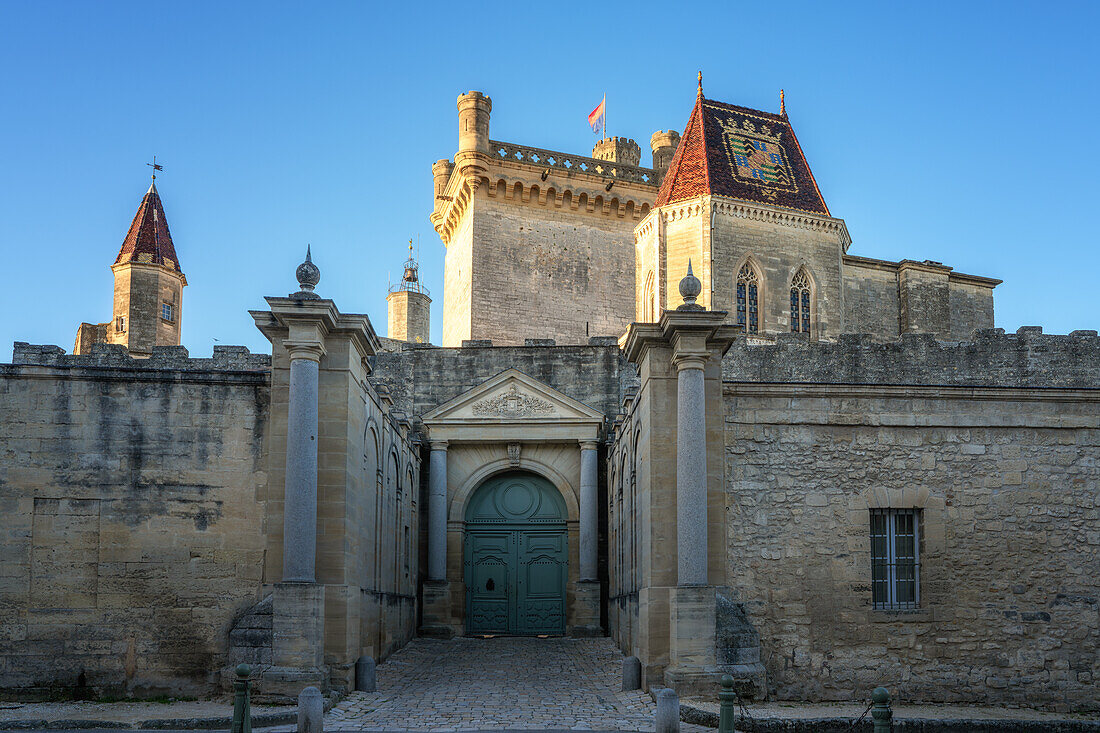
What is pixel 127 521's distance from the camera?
12.0 meters

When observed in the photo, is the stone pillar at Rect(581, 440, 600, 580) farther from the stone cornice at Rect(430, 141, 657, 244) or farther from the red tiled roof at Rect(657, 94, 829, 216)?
the stone cornice at Rect(430, 141, 657, 244)

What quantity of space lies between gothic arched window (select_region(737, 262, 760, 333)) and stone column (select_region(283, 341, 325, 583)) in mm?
22406

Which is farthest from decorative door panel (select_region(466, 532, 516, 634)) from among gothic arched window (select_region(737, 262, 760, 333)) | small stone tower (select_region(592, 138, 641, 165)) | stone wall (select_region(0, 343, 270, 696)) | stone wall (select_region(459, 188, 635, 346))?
small stone tower (select_region(592, 138, 641, 165))

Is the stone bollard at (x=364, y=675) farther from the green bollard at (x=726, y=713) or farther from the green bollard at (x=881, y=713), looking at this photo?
the green bollard at (x=881, y=713)

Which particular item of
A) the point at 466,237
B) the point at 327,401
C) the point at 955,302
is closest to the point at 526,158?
the point at 466,237

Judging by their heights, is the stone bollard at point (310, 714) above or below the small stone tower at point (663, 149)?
below

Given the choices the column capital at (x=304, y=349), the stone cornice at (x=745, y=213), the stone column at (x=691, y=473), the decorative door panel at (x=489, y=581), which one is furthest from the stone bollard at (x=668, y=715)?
the stone cornice at (x=745, y=213)

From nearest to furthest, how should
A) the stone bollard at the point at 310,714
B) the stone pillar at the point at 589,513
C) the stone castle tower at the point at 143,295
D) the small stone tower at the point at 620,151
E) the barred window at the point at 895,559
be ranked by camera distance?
the stone bollard at the point at 310,714
the barred window at the point at 895,559
the stone pillar at the point at 589,513
the stone castle tower at the point at 143,295
the small stone tower at the point at 620,151

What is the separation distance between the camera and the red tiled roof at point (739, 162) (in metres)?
33.1

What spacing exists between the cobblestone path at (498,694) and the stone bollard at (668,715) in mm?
911

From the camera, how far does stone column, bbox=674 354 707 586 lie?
11.4m

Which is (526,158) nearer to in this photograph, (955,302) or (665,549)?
(955,302)

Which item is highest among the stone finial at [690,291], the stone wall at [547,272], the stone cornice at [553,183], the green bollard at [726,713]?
the stone cornice at [553,183]

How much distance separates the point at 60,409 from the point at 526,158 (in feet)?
96.3
